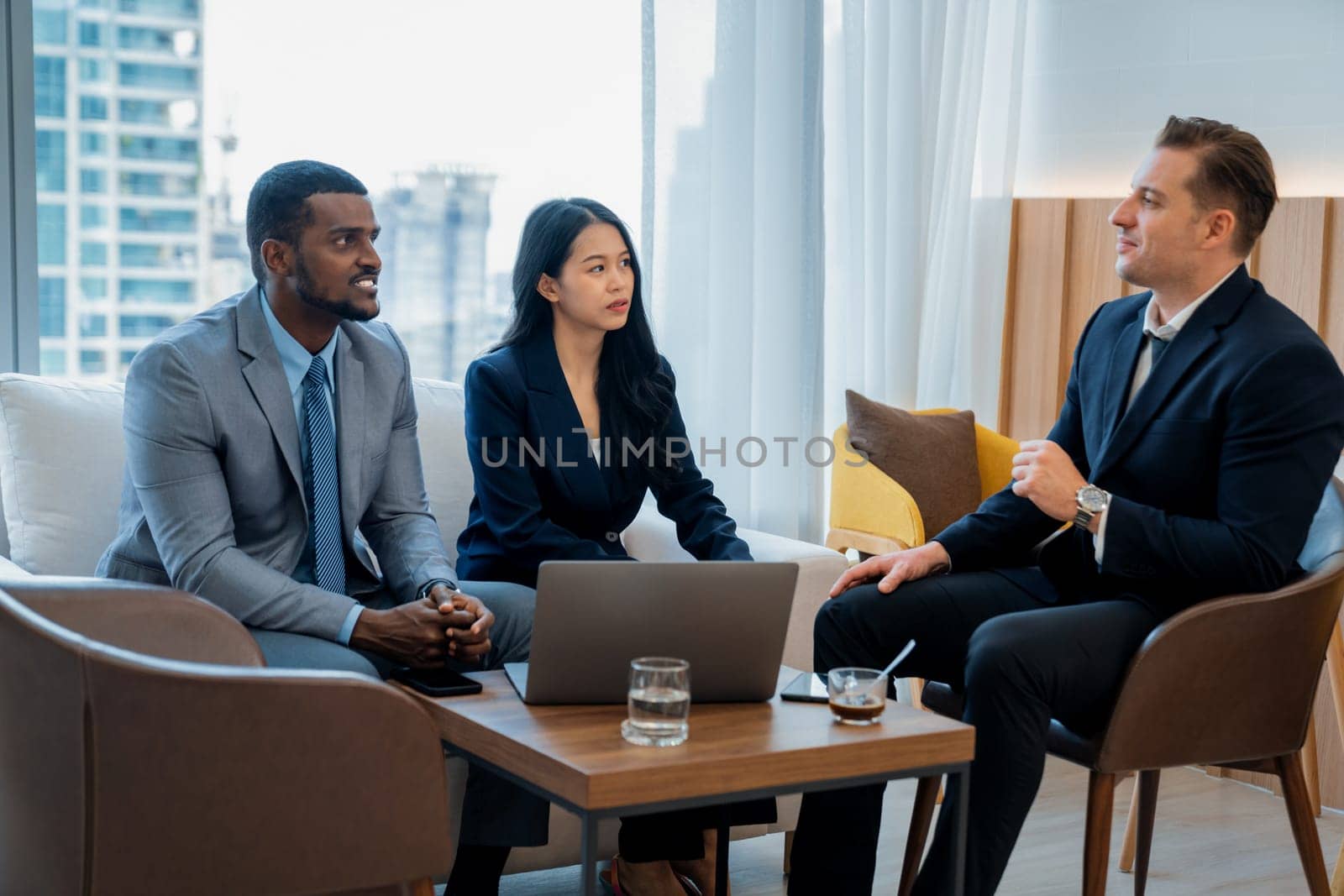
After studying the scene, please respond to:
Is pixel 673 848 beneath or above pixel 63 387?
beneath

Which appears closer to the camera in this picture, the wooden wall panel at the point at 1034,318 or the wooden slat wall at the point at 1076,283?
the wooden slat wall at the point at 1076,283

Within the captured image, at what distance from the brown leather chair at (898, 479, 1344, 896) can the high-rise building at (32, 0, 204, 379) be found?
6.87 ft

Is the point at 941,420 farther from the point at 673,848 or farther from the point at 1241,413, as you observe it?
the point at 673,848

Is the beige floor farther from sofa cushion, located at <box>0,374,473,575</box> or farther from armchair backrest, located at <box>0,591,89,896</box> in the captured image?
armchair backrest, located at <box>0,591,89,896</box>

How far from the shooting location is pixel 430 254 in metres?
3.57

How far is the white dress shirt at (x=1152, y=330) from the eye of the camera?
96.9 inches

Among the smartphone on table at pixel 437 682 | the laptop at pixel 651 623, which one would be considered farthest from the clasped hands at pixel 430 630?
the laptop at pixel 651 623

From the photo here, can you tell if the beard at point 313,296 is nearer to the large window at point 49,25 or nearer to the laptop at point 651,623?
the laptop at point 651,623

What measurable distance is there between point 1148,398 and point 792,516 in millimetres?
1677

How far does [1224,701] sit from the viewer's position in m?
2.25

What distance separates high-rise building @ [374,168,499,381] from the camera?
11.6ft

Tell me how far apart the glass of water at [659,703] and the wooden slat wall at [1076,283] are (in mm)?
2648

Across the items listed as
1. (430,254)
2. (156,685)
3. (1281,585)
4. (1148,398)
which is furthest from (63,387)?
(1281,585)

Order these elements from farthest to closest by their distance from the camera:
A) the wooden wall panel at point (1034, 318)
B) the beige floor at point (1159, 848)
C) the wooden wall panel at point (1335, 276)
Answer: the wooden wall panel at point (1034, 318) < the wooden wall panel at point (1335, 276) < the beige floor at point (1159, 848)
